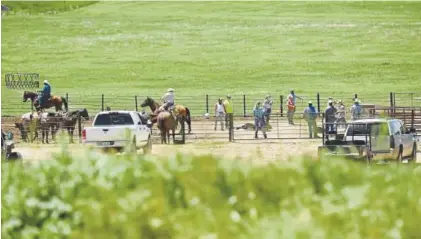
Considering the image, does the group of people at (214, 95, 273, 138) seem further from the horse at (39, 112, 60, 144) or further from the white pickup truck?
the white pickup truck

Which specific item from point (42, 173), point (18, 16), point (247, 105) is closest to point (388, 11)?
point (18, 16)

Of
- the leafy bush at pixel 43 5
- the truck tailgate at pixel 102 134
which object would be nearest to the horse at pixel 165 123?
the truck tailgate at pixel 102 134

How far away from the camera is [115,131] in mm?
30844

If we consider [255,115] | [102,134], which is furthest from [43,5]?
[102,134]

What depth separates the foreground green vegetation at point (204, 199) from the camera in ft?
20.1

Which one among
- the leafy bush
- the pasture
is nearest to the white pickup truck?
the pasture

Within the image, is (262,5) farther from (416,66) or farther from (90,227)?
(90,227)

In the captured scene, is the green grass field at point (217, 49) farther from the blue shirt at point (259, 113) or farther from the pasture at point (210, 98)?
the blue shirt at point (259, 113)

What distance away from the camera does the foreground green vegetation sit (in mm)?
6141

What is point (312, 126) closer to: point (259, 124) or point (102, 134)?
point (259, 124)

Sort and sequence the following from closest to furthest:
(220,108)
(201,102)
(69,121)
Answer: (69,121) → (220,108) → (201,102)

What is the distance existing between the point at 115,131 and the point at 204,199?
24.0 metres

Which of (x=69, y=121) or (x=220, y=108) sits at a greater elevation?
(x=220, y=108)

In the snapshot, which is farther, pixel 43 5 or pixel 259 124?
pixel 43 5
